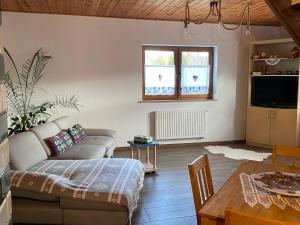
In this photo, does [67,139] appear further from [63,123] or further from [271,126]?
[271,126]

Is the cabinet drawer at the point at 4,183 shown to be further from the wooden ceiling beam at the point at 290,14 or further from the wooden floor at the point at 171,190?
the wooden floor at the point at 171,190

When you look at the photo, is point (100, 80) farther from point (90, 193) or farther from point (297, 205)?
point (297, 205)

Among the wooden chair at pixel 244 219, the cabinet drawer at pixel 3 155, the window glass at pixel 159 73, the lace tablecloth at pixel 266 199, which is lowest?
the lace tablecloth at pixel 266 199

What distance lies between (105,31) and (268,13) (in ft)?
9.39

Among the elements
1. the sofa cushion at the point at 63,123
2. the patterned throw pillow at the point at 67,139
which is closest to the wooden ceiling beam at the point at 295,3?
the patterned throw pillow at the point at 67,139

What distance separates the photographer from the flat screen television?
5.50 metres

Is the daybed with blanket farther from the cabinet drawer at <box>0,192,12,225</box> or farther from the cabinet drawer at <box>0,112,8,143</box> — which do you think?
the cabinet drawer at <box>0,112,8,143</box>

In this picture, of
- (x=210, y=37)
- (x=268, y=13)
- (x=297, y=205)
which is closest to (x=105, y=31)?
(x=210, y=37)

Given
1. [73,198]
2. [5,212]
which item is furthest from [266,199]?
[73,198]

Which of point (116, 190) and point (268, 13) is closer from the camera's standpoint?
point (116, 190)

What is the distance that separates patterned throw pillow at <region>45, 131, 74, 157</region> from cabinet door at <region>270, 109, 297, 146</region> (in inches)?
148

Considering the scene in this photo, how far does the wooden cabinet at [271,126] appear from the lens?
539cm

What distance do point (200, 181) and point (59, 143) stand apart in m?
2.39

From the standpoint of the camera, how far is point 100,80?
541 cm
